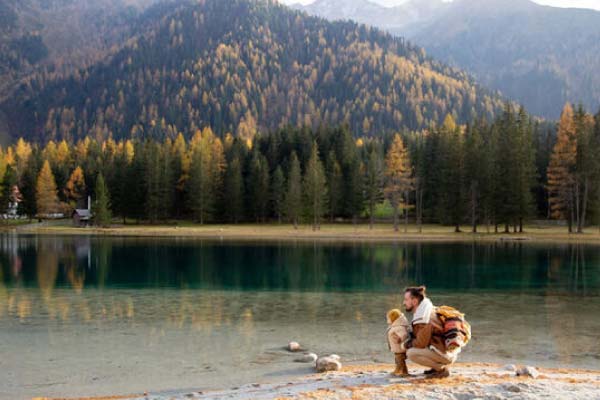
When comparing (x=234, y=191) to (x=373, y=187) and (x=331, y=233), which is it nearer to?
(x=373, y=187)

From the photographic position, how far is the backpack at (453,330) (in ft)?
38.1

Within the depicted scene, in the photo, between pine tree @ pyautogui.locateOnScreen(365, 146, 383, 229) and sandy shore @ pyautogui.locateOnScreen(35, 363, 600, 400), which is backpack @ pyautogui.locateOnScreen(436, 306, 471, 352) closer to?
sandy shore @ pyautogui.locateOnScreen(35, 363, 600, 400)

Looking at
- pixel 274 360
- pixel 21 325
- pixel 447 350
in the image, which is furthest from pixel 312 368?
pixel 21 325

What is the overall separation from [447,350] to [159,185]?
10121cm

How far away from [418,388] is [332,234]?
240 ft

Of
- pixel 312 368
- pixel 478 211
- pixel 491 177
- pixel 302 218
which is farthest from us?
pixel 302 218

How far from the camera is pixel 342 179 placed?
106 metres

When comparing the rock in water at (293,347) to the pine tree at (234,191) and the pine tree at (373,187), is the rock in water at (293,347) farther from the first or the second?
the pine tree at (234,191)

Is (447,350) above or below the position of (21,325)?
above

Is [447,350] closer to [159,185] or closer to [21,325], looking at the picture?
[21,325]

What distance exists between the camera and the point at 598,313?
982 inches

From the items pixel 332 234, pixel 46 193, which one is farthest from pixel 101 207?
pixel 332 234

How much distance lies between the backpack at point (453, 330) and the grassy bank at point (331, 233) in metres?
64.8

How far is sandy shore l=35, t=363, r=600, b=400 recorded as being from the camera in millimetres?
10703
